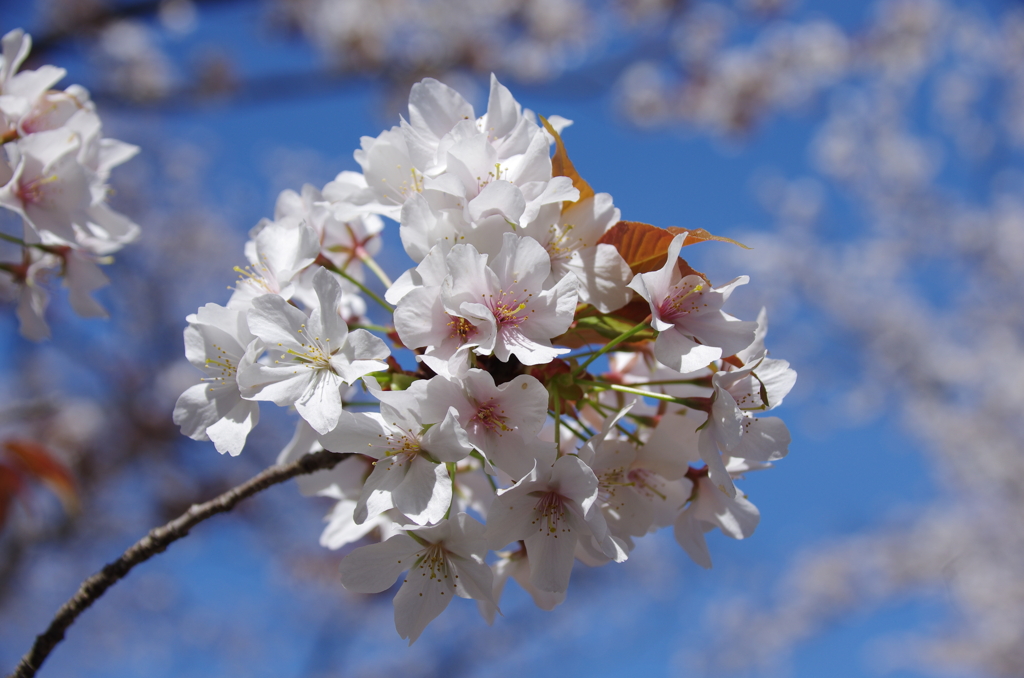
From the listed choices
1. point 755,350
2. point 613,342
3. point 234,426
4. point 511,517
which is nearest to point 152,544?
point 234,426

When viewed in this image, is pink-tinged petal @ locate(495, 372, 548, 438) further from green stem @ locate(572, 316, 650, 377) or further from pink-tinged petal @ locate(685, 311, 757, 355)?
pink-tinged petal @ locate(685, 311, 757, 355)

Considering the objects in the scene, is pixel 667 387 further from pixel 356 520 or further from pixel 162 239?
pixel 162 239

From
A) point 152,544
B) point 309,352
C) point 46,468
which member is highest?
point 309,352

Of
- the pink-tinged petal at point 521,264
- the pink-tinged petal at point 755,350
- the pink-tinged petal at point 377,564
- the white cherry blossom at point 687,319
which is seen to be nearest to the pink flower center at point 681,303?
the white cherry blossom at point 687,319

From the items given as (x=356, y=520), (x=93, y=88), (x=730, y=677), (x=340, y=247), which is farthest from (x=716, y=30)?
(x=730, y=677)

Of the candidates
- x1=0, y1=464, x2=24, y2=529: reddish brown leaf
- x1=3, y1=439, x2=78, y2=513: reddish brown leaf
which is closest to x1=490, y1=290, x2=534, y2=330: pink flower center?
x1=3, y1=439, x2=78, y2=513: reddish brown leaf

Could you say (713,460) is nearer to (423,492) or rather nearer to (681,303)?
(681,303)
